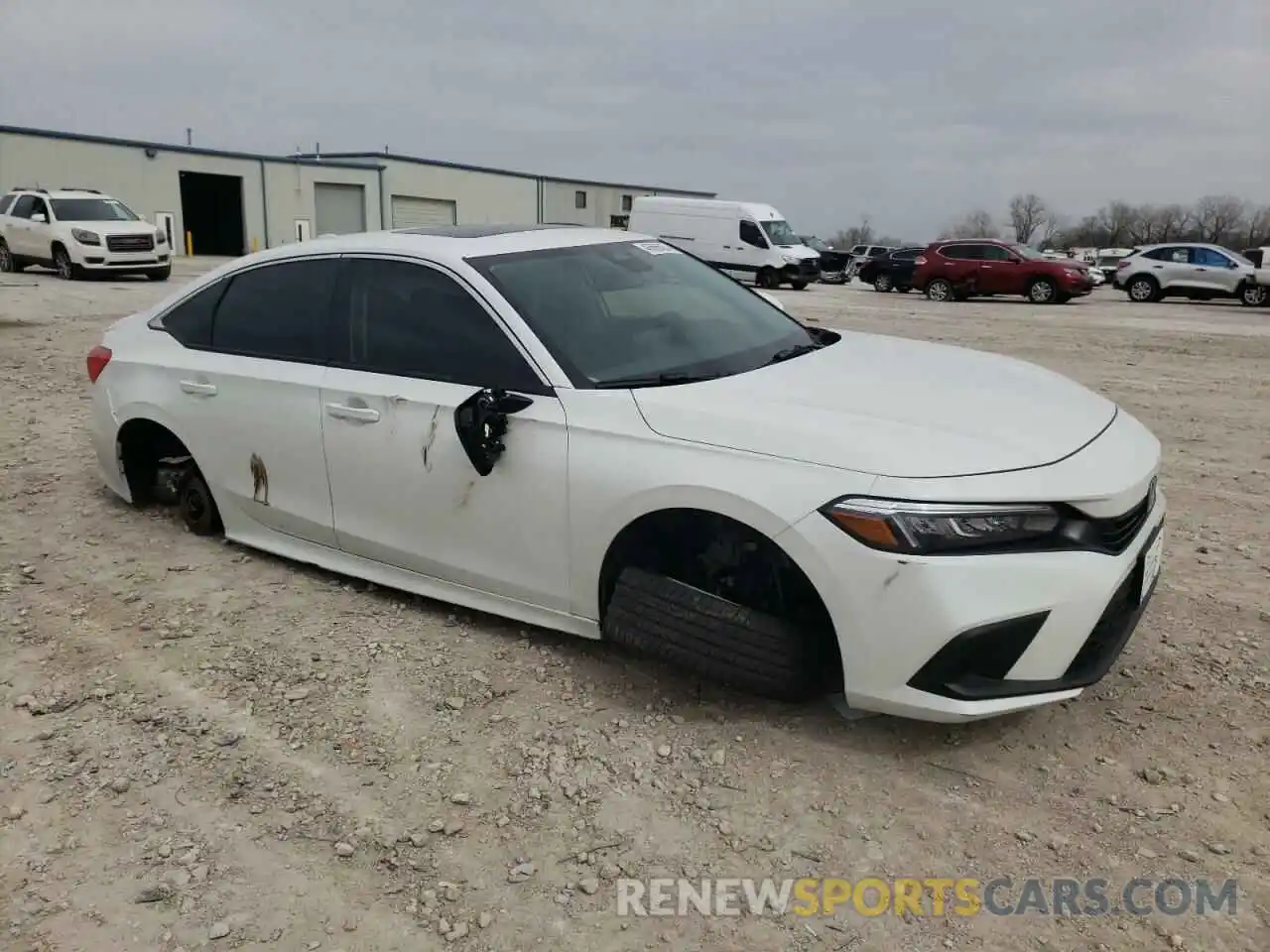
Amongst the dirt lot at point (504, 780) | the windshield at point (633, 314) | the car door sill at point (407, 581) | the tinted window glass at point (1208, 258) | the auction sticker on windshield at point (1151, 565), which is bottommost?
the dirt lot at point (504, 780)

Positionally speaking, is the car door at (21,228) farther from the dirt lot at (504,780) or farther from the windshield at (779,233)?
the dirt lot at (504,780)

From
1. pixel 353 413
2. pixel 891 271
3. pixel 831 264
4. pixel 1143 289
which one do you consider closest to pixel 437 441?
pixel 353 413

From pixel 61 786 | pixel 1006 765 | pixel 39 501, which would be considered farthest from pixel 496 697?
pixel 39 501

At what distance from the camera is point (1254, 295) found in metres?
23.1

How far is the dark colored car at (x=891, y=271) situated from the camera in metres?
29.4

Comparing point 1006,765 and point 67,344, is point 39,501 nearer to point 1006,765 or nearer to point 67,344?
point 1006,765

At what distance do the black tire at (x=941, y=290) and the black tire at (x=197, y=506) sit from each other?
22817 millimetres

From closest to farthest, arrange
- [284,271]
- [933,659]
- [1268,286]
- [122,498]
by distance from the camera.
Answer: [933,659] < [284,271] < [122,498] < [1268,286]

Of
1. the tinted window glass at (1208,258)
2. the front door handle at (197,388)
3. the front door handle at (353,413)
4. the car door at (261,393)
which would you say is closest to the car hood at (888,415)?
the front door handle at (353,413)

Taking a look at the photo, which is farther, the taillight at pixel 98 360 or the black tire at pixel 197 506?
the taillight at pixel 98 360

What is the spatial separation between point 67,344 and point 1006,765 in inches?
465

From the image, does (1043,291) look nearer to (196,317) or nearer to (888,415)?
(196,317)

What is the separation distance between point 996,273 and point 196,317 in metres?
22.9

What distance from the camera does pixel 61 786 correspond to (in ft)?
9.48
